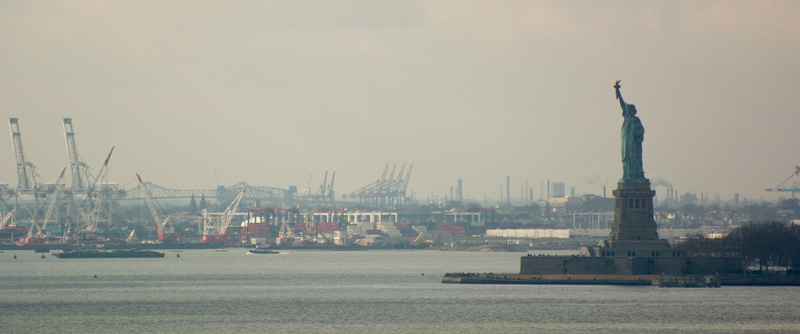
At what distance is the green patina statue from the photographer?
107 metres

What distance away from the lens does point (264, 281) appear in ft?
429

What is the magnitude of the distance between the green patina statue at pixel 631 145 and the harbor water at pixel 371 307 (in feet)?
30.2

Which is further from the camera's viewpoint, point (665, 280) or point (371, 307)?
point (665, 280)

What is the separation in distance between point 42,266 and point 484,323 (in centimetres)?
10480

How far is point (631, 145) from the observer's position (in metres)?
108

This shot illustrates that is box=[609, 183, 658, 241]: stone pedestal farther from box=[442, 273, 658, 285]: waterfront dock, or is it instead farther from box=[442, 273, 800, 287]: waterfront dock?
box=[442, 273, 800, 287]: waterfront dock

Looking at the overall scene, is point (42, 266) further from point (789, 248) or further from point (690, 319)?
point (690, 319)

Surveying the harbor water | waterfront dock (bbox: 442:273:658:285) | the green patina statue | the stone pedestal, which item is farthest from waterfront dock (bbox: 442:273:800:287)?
the green patina statue

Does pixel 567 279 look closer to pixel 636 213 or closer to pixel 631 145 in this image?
pixel 636 213

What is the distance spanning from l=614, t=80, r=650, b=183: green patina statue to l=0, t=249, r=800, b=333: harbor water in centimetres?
920

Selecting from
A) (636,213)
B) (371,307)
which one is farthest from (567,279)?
(371,307)

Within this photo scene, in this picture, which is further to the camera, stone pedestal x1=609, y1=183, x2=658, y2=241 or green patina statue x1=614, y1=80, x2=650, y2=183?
green patina statue x1=614, y1=80, x2=650, y2=183

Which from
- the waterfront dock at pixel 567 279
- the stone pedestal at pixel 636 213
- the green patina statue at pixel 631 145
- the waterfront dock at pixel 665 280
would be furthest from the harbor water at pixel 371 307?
the green patina statue at pixel 631 145

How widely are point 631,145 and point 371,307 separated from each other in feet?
87.6
